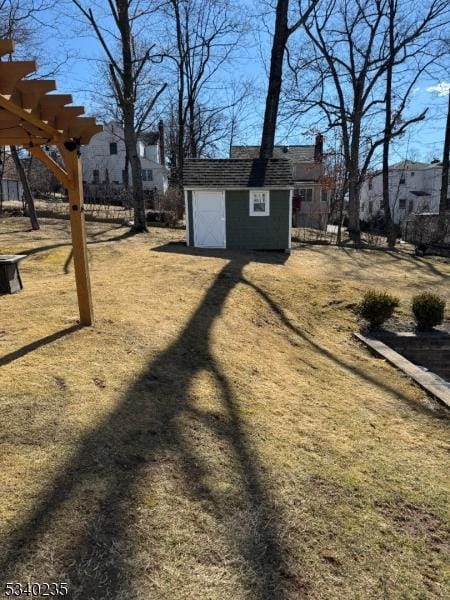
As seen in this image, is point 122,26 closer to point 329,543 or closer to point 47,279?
point 47,279

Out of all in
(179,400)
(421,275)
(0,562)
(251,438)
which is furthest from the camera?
(421,275)

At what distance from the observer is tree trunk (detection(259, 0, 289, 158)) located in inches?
690

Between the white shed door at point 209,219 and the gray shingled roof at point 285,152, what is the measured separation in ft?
81.5

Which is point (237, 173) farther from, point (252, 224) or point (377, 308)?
point (377, 308)

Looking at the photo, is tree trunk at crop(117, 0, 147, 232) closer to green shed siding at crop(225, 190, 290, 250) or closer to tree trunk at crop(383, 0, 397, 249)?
green shed siding at crop(225, 190, 290, 250)

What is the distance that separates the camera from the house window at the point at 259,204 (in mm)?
15366

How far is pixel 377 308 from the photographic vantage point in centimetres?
832

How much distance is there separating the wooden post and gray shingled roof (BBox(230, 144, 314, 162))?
35055 millimetres

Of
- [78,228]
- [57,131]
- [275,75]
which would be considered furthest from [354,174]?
[57,131]

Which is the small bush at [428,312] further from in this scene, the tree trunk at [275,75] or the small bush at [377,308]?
the tree trunk at [275,75]

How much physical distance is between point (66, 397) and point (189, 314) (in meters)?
3.32

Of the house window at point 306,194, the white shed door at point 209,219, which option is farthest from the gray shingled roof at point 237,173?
the house window at point 306,194

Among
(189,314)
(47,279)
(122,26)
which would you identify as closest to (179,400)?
(189,314)

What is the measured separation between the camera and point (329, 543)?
2.64 metres
